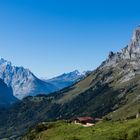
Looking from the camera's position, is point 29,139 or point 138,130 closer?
point 138,130

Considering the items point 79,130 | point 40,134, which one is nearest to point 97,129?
point 79,130

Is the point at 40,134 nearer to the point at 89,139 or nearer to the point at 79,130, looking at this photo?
the point at 79,130

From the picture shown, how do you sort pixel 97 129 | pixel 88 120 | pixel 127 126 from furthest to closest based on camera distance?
pixel 88 120
pixel 97 129
pixel 127 126

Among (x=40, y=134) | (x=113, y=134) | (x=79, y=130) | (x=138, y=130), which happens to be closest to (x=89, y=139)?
(x=113, y=134)

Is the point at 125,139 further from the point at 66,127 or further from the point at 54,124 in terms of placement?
the point at 54,124

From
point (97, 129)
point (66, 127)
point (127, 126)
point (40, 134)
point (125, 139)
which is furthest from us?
point (40, 134)

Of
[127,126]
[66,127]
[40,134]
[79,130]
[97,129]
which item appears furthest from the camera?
[40,134]

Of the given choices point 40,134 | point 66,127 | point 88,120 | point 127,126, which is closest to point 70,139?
point 127,126

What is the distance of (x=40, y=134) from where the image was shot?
5561 inches

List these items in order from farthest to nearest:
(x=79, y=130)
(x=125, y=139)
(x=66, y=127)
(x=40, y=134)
Result: (x=40, y=134), (x=66, y=127), (x=79, y=130), (x=125, y=139)

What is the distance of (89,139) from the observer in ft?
334

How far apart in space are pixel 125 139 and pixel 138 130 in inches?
143

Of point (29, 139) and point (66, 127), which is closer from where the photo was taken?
point (66, 127)

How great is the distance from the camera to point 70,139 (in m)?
106
